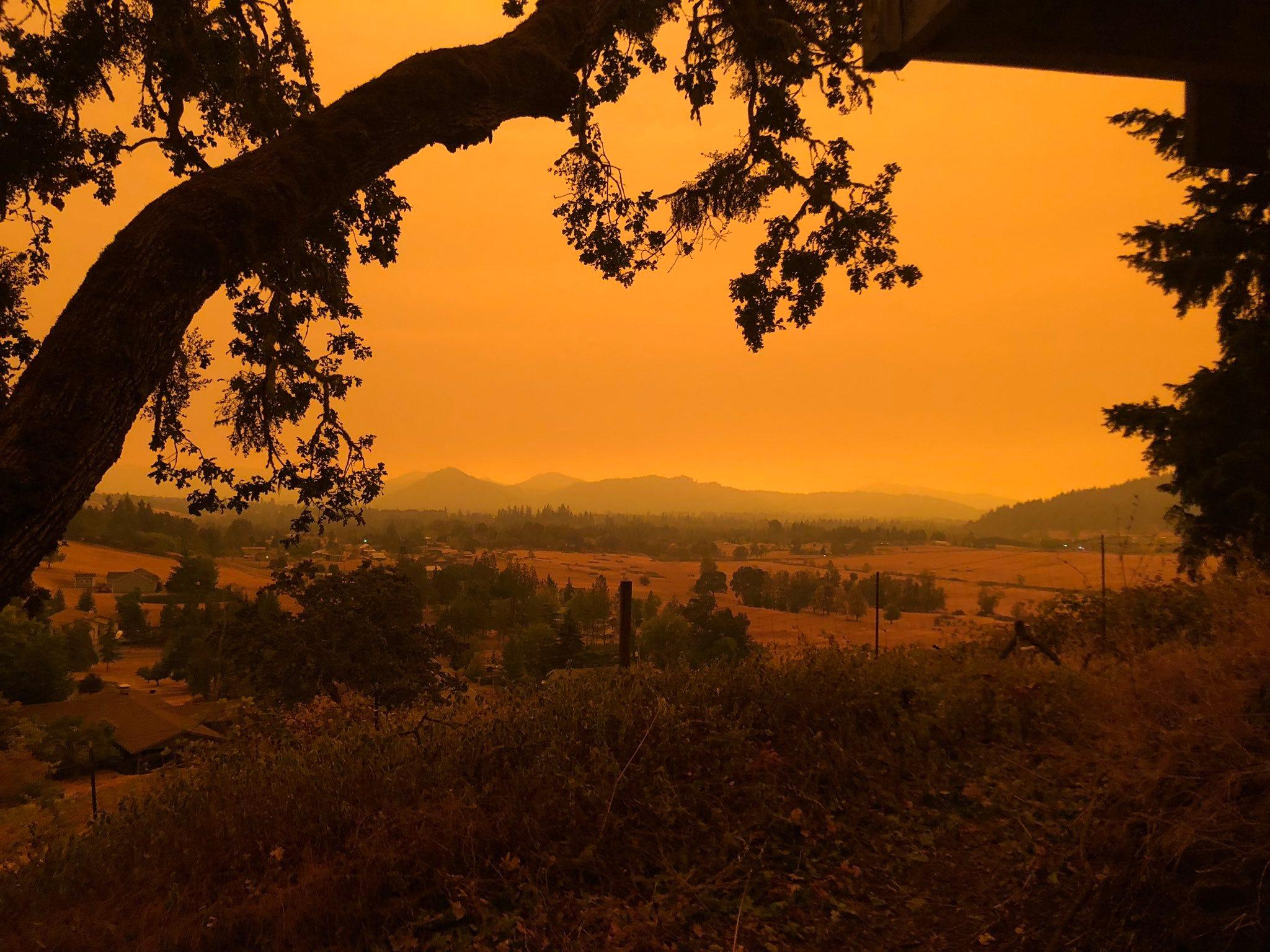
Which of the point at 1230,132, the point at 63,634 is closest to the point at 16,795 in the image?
the point at 63,634

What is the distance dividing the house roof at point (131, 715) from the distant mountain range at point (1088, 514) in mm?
31679

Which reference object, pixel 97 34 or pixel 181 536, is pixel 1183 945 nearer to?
pixel 97 34

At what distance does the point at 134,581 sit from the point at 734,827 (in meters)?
66.3

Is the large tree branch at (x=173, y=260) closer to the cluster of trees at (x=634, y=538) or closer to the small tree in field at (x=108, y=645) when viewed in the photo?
the cluster of trees at (x=634, y=538)

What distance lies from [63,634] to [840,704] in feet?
167

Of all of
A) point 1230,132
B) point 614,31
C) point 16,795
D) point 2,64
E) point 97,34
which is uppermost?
point 614,31

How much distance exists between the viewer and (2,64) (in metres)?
5.61

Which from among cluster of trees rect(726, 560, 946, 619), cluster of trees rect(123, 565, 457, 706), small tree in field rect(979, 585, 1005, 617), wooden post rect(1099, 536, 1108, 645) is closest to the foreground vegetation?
wooden post rect(1099, 536, 1108, 645)

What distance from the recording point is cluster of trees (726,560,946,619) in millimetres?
29422

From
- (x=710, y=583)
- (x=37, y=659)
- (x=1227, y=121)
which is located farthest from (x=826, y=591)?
(x=37, y=659)

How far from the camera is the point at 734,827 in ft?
12.5

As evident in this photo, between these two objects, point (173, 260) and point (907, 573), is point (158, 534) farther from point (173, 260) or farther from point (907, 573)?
point (173, 260)

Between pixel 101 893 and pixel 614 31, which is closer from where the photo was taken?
pixel 101 893

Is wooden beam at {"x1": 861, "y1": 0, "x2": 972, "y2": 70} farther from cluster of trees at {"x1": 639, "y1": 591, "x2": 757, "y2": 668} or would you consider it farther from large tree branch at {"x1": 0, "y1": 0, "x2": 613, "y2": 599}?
cluster of trees at {"x1": 639, "y1": 591, "x2": 757, "y2": 668}
